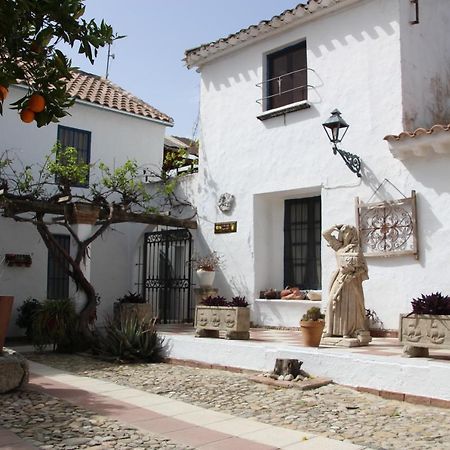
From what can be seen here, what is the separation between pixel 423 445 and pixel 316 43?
8520 mm

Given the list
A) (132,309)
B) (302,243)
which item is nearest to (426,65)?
(302,243)

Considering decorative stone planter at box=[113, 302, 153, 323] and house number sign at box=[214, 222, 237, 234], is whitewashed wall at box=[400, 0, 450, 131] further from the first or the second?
decorative stone planter at box=[113, 302, 153, 323]

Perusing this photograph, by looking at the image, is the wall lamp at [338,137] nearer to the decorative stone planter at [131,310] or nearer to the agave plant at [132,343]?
the agave plant at [132,343]

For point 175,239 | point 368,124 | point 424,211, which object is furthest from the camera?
point 175,239

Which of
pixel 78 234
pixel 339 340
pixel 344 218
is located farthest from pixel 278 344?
pixel 78 234

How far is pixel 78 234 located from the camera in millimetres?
11086

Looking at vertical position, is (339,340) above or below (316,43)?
below

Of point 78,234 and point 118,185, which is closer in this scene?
point 78,234

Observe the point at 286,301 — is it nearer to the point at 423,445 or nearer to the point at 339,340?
the point at 339,340

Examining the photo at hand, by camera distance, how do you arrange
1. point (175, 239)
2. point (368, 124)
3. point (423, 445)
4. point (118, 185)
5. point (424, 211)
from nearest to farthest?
point (423, 445) → point (424, 211) → point (368, 124) → point (118, 185) → point (175, 239)

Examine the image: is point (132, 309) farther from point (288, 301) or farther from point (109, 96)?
point (109, 96)

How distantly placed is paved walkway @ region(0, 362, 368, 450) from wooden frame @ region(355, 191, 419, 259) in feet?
15.8

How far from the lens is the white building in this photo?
31.0 feet

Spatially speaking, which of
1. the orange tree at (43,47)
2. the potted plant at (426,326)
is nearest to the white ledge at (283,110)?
the potted plant at (426,326)
